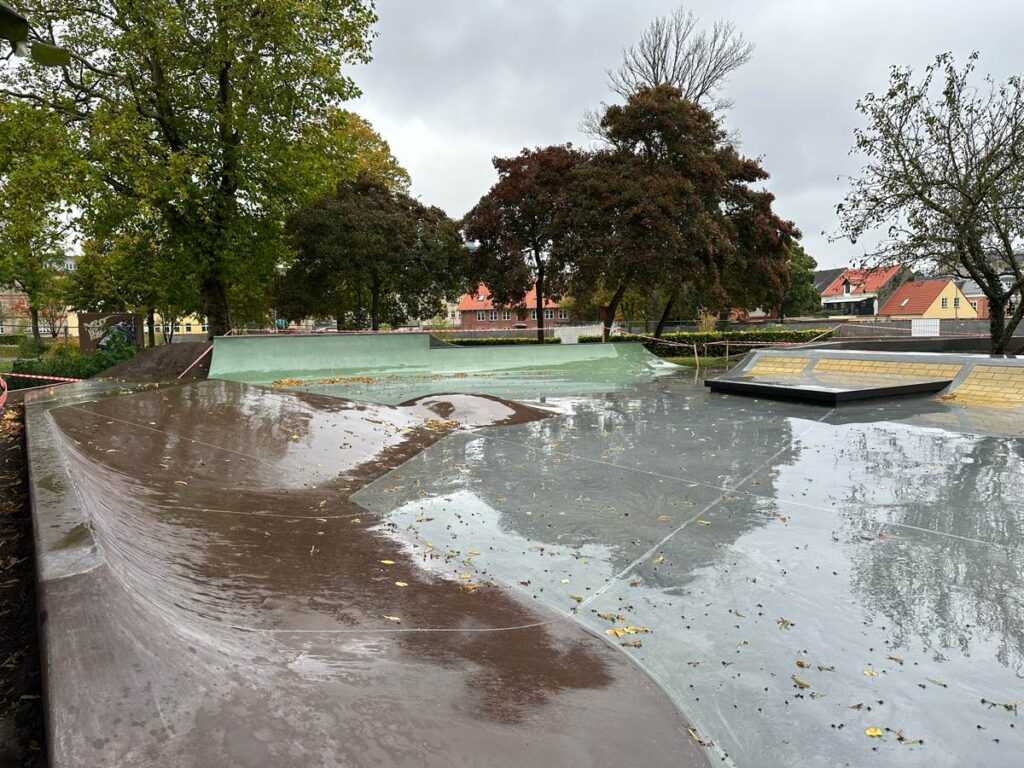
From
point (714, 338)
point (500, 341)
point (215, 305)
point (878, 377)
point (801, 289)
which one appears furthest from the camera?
point (801, 289)

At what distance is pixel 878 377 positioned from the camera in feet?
40.9

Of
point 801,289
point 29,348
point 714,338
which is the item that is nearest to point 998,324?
point 714,338

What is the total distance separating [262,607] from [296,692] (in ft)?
3.64

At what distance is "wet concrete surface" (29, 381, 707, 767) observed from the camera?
66.7 inches

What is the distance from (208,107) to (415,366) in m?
8.95

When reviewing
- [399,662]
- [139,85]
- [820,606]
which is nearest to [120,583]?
[399,662]

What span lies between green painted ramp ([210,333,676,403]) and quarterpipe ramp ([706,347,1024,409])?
334 cm

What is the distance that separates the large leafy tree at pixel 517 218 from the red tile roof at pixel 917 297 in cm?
4934

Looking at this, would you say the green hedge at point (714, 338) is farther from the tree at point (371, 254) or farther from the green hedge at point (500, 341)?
the tree at point (371, 254)

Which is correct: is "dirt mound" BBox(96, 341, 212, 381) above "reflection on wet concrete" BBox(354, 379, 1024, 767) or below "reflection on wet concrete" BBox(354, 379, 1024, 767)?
above

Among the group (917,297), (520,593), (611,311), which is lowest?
(520,593)

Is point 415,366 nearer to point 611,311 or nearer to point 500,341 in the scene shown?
point 500,341

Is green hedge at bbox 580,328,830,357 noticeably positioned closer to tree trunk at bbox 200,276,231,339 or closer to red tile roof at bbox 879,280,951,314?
tree trunk at bbox 200,276,231,339

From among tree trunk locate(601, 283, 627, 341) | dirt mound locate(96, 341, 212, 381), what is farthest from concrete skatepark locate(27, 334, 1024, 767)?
tree trunk locate(601, 283, 627, 341)
